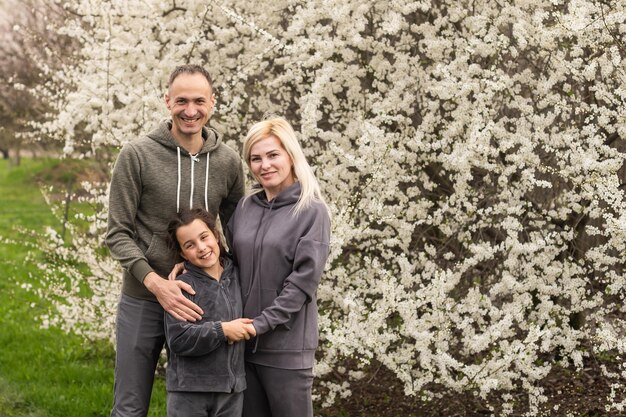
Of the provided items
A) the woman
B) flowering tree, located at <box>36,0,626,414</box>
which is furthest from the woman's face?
flowering tree, located at <box>36,0,626,414</box>

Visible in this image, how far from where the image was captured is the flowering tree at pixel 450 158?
4.54 m

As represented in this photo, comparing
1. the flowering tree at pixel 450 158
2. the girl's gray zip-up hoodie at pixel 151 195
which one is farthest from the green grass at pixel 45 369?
the girl's gray zip-up hoodie at pixel 151 195

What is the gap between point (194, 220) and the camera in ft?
10.5

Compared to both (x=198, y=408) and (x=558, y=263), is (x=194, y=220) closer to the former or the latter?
(x=198, y=408)

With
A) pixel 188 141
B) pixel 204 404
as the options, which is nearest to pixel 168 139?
pixel 188 141

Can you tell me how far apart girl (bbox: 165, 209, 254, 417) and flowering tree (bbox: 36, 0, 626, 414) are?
123 centimetres

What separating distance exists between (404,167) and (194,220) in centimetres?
217

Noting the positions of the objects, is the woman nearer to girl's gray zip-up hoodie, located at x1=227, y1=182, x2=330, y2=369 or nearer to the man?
girl's gray zip-up hoodie, located at x1=227, y1=182, x2=330, y2=369

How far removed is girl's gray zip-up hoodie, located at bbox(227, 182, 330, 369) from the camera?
3113mm

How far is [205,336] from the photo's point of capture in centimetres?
308

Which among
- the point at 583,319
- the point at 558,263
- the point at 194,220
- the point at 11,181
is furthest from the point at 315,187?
the point at 11,181

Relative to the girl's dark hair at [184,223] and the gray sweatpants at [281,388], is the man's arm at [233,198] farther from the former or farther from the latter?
the gray sweatpants at [281,388]

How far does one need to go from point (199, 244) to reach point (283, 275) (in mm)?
333

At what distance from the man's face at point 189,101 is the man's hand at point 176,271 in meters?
0.52
